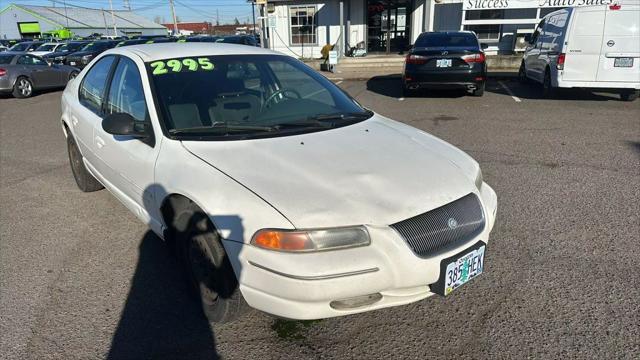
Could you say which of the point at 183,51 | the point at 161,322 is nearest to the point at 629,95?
the point at 183,51

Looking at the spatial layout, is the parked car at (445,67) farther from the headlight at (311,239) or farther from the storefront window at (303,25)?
the storefront window at (303,25)

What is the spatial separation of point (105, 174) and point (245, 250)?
2.12 meters

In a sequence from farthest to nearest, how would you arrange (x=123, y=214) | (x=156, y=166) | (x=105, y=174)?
(x=123, y=214) → (x=105, y=174) → (x=156, y=166)

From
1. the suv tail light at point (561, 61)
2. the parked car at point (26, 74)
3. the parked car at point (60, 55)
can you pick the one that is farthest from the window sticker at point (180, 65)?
the parked car at point (60, 55)

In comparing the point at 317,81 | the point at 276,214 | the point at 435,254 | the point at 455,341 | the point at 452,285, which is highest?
the point at 317,81

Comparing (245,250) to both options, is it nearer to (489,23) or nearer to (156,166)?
(156,166)

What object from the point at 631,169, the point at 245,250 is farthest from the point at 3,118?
the point at 631,169

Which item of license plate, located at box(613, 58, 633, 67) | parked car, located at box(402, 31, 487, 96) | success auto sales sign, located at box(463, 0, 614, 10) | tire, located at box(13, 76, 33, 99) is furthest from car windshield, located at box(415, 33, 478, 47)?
tire, located at box(13, 76, 33, 99)

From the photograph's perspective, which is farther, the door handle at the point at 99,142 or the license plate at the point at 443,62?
the license plate at the point at 443,62

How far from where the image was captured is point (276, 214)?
83.8 inches

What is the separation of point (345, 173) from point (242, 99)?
1211mm

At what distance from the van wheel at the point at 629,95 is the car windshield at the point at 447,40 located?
3.36 m

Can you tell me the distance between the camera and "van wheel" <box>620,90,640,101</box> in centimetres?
976

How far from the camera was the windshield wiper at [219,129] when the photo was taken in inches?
111
